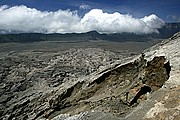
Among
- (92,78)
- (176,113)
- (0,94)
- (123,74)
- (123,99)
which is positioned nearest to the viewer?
(176,113)

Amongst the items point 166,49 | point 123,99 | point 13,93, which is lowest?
point 13,93

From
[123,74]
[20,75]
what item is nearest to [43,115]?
[123,74]

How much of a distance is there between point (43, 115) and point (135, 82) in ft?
30.6

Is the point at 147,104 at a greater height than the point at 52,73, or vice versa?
the point at 147,104

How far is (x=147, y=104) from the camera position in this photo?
15875 millimetres

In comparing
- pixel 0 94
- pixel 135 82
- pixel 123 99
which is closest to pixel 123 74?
pixel 135 82

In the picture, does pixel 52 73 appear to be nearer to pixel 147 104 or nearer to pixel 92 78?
pixel 92 78

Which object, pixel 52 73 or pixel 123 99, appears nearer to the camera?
pixel 123 99

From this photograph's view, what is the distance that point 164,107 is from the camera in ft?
49.2

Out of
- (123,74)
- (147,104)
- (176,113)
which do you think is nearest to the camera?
(176,113)

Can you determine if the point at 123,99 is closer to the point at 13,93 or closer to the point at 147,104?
the point at 147,104

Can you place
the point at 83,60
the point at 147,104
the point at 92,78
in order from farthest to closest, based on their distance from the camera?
the point at 83,60 < the point at 92,78 < the point at 147,104

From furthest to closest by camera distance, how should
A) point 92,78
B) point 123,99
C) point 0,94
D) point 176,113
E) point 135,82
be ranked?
point 0,94
point 92,78
point 135,82
point 123,99
point 176,113

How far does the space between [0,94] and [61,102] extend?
58558 mm
